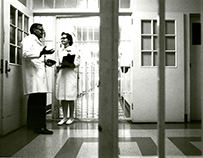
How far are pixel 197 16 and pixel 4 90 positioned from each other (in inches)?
137

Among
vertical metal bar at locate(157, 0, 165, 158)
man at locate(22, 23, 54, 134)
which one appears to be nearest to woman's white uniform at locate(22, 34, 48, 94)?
man at locate(22, 23, 54, 134)

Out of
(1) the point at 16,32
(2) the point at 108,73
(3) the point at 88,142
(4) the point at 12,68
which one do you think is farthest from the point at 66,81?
(2) the point at 108,73

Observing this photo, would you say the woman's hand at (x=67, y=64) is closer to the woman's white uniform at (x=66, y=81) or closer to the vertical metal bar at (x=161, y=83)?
the woman's white uniform at (x=66, y=81)

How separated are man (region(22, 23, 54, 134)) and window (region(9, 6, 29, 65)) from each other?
32cm

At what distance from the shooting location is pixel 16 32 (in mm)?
3184

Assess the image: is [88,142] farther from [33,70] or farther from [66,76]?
[66,76]

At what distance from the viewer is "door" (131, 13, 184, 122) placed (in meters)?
3.60

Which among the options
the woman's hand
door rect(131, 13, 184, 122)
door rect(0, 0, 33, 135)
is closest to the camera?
door rect(0, 0, 33, 135)

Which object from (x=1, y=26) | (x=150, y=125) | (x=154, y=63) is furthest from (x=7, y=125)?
(x=154, y=63)

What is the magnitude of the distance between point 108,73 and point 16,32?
8.27 feet

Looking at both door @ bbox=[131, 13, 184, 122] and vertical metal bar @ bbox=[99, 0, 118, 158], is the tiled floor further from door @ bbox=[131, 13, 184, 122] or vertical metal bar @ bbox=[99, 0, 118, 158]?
vertical metal bar @ bbox=[99, 0, 118, 158]

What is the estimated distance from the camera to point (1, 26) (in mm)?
2736

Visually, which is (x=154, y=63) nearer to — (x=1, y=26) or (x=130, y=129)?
(x=130, y=129)

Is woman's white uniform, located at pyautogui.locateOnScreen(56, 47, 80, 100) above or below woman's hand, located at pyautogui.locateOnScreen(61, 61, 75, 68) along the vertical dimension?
below
